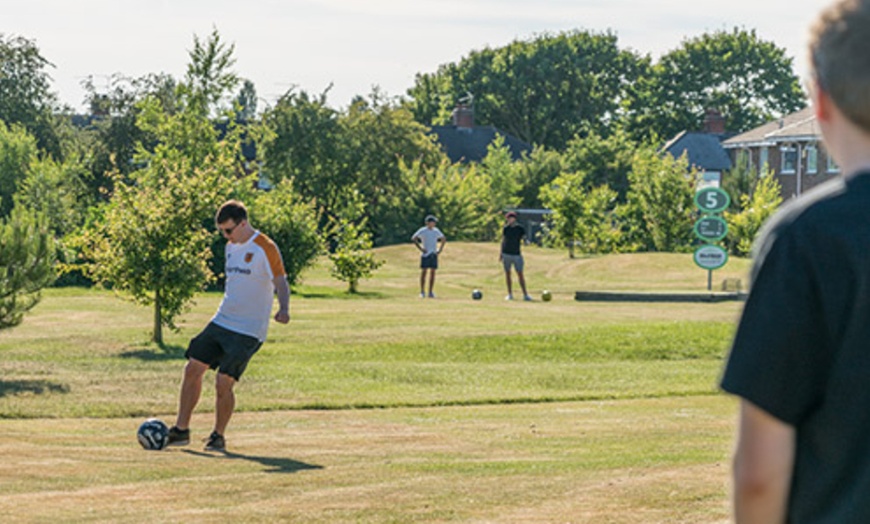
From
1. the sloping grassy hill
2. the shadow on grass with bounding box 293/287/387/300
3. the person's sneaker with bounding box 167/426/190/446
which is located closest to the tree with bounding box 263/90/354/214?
the sloping grassy hill

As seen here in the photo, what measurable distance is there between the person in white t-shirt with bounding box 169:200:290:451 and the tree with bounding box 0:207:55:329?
8.00 meters

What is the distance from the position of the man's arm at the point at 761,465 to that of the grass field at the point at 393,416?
6145 mm

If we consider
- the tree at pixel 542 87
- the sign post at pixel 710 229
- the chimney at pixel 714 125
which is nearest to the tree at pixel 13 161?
the sign post at pixel 710 229

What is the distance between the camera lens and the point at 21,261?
2117 centimetres

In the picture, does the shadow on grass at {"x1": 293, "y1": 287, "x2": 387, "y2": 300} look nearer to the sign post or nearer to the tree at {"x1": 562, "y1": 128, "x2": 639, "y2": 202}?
the sign post

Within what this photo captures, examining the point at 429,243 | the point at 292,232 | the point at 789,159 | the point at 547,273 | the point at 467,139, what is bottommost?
the point at 547,273

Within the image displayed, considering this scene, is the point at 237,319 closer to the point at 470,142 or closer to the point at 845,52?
the point at 845,52

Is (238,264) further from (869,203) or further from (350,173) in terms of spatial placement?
(350,173)

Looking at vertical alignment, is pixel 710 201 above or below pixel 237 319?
above

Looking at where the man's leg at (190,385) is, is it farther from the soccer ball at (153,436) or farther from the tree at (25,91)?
the tree at (25,91)

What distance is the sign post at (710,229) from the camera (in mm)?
41250

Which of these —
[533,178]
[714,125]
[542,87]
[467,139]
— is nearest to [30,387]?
[533,178]

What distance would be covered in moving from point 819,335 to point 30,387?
18465mm

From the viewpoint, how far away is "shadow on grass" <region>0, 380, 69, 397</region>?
65.8ft
